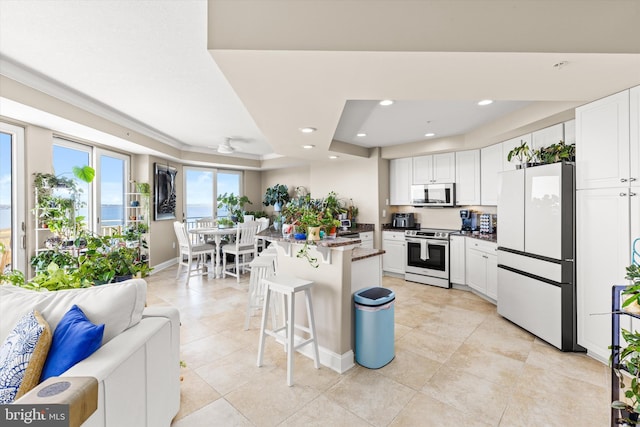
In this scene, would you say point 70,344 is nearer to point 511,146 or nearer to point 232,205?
point 511,146

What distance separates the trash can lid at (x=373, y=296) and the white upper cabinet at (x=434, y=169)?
309 cm

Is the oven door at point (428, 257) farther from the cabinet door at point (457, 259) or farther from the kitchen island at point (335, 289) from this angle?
the kitchen island at point (335, 289)

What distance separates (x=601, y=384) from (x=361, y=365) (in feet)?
5.84

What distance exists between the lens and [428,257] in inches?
186

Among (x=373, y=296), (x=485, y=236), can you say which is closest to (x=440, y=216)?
(x=485, y=236)

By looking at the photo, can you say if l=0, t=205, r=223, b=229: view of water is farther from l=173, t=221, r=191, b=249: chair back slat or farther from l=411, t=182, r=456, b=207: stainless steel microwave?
l=411, t=182, r=456, b=207: stainless steel microwave

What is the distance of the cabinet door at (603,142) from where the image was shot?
2.22m

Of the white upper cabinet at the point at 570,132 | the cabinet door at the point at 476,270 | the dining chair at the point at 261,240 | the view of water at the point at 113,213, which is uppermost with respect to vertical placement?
the white upper cabinet at the point at 570,132

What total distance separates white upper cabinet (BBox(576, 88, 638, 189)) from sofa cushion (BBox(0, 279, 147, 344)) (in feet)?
11.5

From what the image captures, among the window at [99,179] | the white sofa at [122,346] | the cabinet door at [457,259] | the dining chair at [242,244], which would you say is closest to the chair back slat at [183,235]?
the dining chair at [242,244]

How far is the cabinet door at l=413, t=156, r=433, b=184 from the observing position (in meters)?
5.09

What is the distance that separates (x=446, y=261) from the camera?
4.53m

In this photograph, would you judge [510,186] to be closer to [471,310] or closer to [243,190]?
[471,310]

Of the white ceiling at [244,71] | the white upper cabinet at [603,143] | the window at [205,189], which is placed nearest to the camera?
the white ceiling at [244,71]
